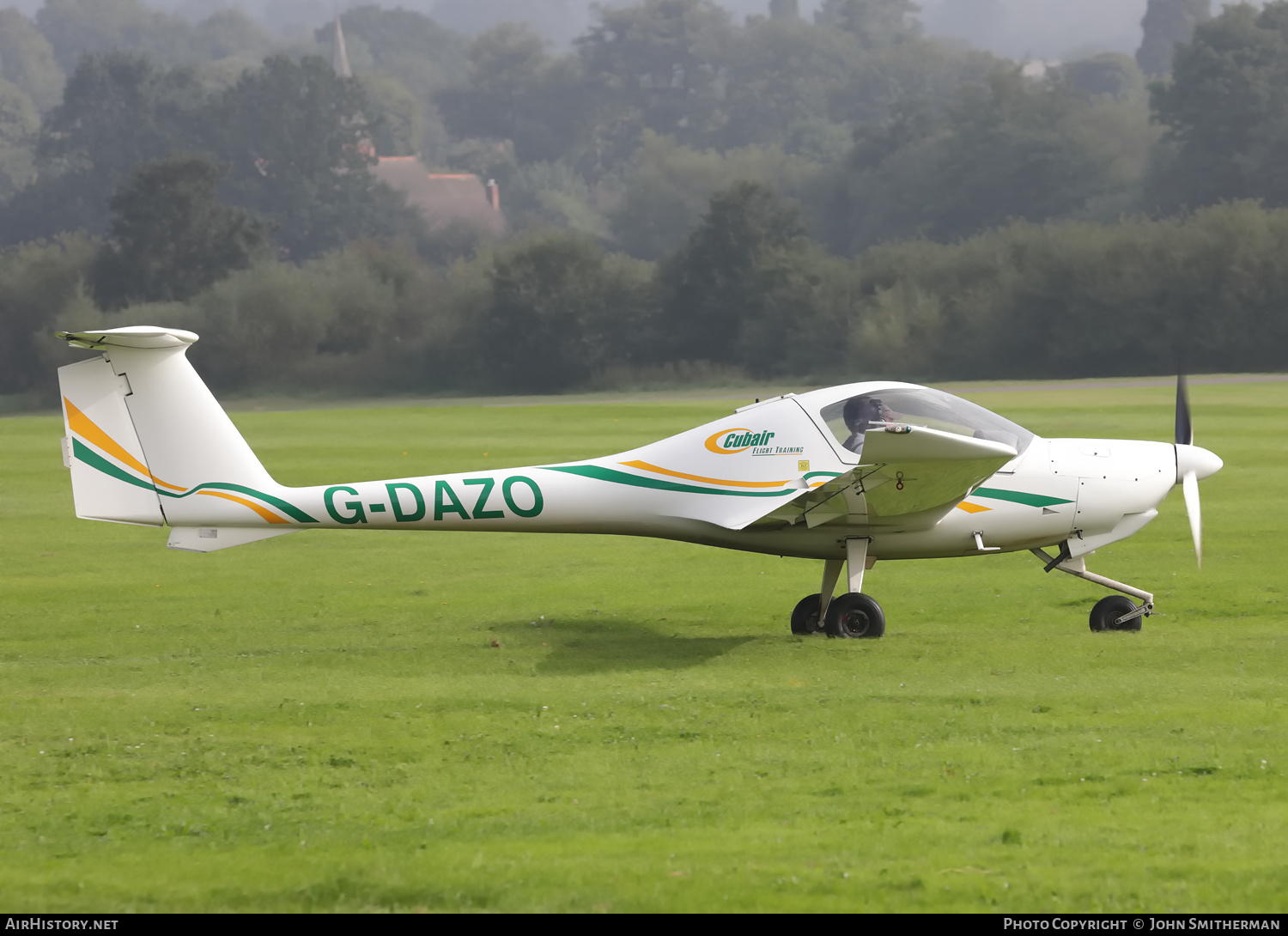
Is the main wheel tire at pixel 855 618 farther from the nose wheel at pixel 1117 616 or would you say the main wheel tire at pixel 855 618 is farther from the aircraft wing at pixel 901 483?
the nose wheel at pixel 1117 616

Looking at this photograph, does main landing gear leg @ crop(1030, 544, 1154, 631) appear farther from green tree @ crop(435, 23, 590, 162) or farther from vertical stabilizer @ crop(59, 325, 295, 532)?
green tree @ crop(435, 23, 590, 162)

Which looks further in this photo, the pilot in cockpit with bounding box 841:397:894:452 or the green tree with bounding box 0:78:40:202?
the green tree with bounding box 0:78:40:202

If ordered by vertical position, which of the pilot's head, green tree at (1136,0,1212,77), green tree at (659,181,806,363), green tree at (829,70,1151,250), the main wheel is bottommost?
the main wheel

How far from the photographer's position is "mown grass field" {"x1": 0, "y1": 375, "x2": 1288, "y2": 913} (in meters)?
7.13

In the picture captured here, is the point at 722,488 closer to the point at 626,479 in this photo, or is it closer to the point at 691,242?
the point at 626,479

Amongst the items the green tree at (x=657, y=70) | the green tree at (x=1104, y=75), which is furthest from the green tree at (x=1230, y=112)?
the green tree at (x=1104, y=75)

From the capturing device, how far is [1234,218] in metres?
70.8

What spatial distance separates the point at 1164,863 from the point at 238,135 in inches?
4542

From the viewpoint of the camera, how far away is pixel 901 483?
40.7ft

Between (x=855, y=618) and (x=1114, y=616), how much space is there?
2.24 m

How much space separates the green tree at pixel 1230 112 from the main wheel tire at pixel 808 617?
→ 81934 millimetres

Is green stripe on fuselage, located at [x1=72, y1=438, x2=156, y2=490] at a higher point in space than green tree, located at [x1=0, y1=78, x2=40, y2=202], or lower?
lower

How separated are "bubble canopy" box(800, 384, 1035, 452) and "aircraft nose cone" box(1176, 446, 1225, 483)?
149 centimetres

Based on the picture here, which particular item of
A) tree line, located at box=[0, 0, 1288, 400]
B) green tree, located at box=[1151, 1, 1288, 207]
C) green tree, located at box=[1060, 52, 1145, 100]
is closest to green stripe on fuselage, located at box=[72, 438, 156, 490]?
tree line, located at box=[0, 0, 1288, 400]
